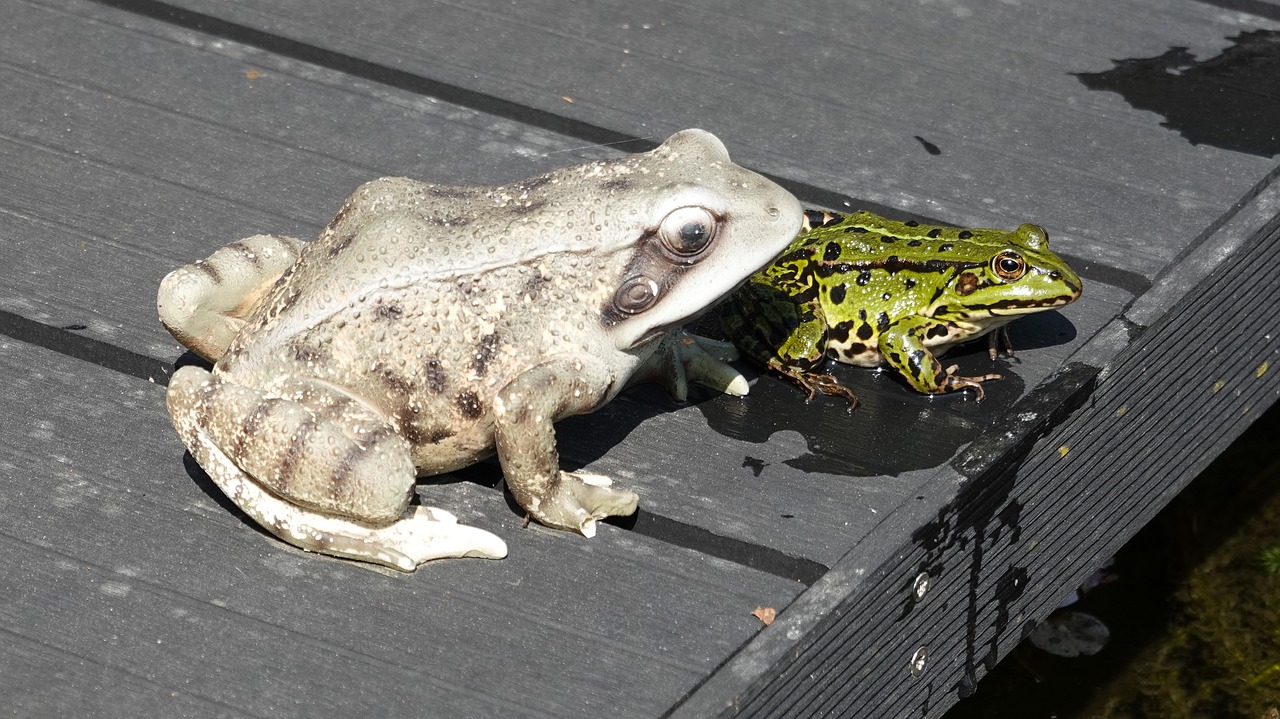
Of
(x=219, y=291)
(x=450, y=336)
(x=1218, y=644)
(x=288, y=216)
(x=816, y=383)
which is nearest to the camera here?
(x=450, y=336)

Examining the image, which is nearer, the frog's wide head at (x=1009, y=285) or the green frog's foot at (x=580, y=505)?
the green frog's foot at (x=580, y=505)

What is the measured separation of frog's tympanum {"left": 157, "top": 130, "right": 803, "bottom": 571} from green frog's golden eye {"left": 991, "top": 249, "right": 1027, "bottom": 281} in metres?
0.67

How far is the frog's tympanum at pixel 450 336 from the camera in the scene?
2.65 meters

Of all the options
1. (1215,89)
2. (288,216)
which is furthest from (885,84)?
(288,216)

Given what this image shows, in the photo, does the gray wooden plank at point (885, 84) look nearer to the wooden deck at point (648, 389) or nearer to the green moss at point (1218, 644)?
the wooden deck at point (648, 389)

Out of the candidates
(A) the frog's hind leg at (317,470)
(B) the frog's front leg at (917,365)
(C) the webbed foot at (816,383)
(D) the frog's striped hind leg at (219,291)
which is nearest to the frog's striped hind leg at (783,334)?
(C) the webbed foot at (816,383)

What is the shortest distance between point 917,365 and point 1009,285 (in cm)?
28

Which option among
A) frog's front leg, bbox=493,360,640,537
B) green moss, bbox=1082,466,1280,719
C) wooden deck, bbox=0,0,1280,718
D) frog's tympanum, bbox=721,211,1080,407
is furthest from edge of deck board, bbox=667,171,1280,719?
green moss, bbox=1082,466,1280,719

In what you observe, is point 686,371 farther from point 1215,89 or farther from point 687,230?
point 1215,89

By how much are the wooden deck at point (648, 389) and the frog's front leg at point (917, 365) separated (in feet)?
0.19

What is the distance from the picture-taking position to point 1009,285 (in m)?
3.23

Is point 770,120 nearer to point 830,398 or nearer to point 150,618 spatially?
point 830,398

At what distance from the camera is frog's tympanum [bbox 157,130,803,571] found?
2646 mm

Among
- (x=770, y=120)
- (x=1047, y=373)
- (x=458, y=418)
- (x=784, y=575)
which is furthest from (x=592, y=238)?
(x=770, y=120)
